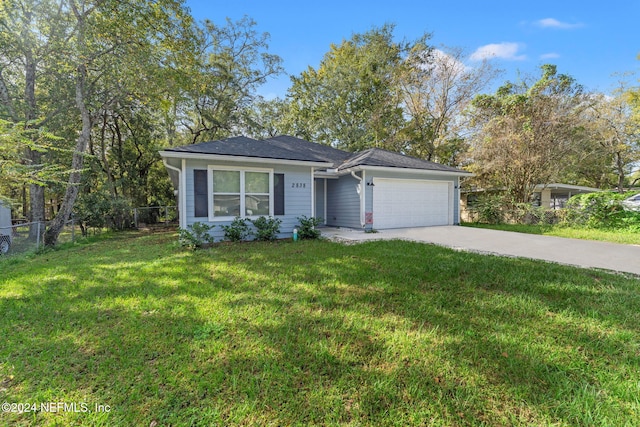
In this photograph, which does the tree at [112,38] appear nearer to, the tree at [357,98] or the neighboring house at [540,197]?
the tree at [357,98]

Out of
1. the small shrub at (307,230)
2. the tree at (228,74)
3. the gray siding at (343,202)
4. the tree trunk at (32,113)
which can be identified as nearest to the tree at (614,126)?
the gray siding at (343,202)

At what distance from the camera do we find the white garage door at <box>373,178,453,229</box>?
9.76 metres

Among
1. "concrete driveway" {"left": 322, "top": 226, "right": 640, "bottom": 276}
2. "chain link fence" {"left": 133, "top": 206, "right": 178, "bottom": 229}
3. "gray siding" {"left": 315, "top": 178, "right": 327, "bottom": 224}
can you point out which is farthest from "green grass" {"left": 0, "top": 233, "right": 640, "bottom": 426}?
"chain link fence" {"left": 133, "top": 206, "right": 178, "bottom": 229}

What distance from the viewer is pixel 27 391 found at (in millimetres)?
1926

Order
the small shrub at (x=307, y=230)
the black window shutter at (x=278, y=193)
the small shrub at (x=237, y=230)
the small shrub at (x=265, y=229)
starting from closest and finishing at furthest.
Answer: the small shrub at (x=237, y=230) < the small shrub at (x=265, y=229) < the small shrub at (x=307, y=230) < the black window shutter at (x=278, y=193)

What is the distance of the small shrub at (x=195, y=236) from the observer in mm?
6652

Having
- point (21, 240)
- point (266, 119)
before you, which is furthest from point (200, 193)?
point (266, 119)

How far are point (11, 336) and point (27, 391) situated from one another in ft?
3.88

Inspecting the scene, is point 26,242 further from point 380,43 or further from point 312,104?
point 380,43

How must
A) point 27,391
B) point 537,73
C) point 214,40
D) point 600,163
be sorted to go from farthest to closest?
point 600,163 → point 214,40 → point 537,73 → point 27,391

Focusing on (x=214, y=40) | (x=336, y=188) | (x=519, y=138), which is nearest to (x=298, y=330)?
(x=336, y=188)

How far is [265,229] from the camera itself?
301 inches

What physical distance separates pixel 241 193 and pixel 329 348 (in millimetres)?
6033

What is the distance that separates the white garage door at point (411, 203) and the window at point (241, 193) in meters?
3.88
